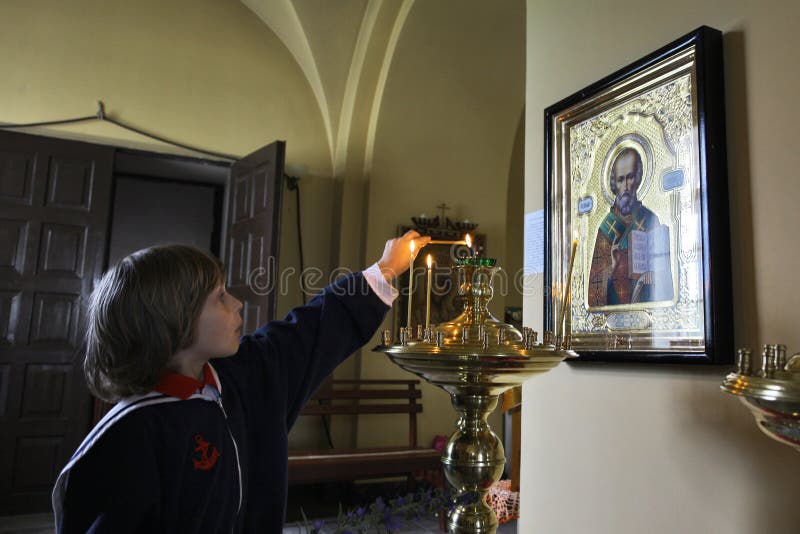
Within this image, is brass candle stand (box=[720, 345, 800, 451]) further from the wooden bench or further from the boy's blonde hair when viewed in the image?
the wooden bench

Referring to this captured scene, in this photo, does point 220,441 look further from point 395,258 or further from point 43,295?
point 43,295

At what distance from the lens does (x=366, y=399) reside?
15.8 ft

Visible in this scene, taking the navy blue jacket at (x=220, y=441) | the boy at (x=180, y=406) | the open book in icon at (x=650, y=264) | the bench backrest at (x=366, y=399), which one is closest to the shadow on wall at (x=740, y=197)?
the open book in icon at (x=650, y=264)

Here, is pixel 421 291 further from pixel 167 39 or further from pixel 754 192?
pixel 754 192

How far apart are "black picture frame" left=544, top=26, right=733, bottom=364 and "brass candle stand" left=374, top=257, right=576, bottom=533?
160 millimetres

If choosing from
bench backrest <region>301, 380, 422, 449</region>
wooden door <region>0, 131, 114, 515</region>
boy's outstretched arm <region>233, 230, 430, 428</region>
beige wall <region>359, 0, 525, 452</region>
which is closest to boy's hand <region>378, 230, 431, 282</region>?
boy's outstretched arm <region>233, 230, 430, 428</region>

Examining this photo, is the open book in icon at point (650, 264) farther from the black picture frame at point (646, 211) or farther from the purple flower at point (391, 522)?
the purple flower at point (391, 522)

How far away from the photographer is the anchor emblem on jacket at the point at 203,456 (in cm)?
118

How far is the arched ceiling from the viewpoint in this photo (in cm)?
468

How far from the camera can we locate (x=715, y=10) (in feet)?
4.87

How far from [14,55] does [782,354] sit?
5.27m

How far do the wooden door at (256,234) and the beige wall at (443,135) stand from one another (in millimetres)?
1077

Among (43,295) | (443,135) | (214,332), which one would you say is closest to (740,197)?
(214,332)

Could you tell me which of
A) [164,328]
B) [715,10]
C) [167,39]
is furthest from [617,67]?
[167,39]
